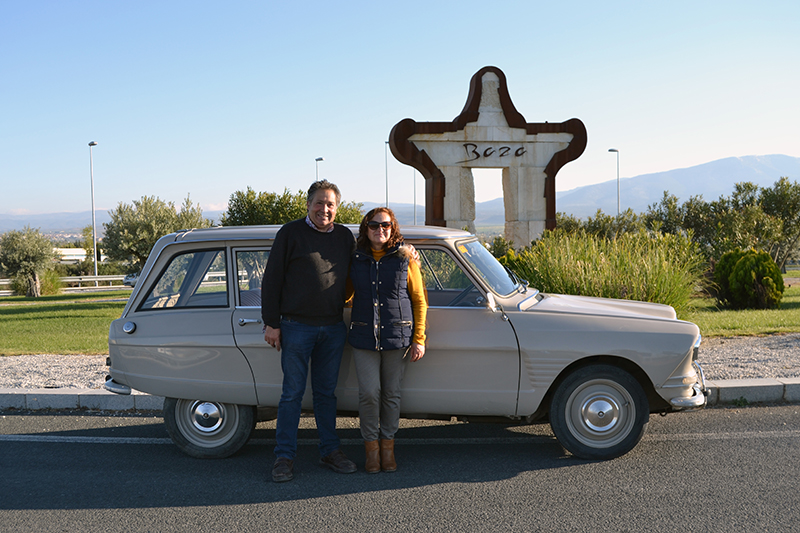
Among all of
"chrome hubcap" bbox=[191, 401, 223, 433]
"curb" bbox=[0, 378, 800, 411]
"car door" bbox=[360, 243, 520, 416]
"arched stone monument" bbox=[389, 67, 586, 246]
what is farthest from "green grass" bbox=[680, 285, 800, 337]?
"chrome hubcap" bbox=[191, 401, 223, 433]

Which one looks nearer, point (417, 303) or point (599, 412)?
point (417, 303)

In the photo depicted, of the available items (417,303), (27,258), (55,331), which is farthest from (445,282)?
(27,258)

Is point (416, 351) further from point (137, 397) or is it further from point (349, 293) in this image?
point (137, 397)

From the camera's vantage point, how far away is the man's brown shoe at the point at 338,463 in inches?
177

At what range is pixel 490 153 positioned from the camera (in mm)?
16359

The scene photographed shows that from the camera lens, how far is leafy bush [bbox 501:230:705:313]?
9.60 m

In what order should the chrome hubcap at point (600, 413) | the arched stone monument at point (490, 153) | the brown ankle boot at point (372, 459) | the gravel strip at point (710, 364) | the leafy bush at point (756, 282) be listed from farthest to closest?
the arched stone monument at point (490, 153), the leafy bush at point (756, 282), the gravel strip at point (710, 364), the chrome hubcap at point (600, 413), the brown ankle boot at point (372, 459)

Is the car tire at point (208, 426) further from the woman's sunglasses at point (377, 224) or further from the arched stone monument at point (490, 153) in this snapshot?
the arched stone monument at point (490, 153)

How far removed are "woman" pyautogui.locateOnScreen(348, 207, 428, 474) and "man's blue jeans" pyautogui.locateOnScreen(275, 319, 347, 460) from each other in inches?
6.3

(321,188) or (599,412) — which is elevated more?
(321,188)

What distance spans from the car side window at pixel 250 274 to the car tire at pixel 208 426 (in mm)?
828

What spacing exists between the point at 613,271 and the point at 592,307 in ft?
17.0

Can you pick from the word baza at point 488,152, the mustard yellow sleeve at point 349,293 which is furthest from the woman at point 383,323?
the word baza at point 488,152

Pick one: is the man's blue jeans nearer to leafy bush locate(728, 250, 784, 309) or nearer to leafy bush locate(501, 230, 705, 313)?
leafy bush locate(501, 230, 705, 313)
